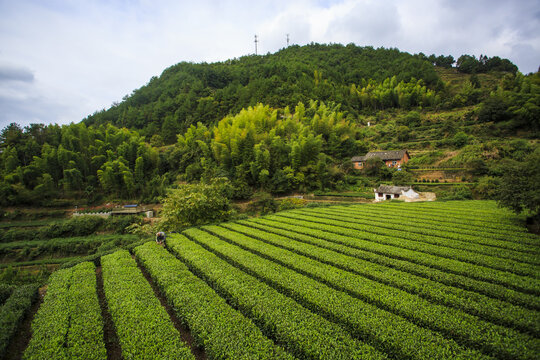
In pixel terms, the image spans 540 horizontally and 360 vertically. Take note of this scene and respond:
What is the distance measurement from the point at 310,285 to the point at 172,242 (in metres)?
7.01

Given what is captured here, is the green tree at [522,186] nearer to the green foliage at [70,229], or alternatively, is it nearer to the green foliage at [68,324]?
the green foliage at [68,324]

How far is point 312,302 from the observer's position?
17.9 ft

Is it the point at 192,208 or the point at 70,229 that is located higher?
the point at 192,208

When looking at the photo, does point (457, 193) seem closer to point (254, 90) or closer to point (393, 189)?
point (393, 189)

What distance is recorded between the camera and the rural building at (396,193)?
72.1 ft

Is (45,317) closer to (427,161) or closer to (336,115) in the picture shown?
(427,161)

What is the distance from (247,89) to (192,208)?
42628mm

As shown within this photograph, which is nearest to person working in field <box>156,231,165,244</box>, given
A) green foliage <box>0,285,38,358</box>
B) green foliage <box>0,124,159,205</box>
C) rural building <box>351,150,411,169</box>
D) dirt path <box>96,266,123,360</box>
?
dirt path <box>96,266,123,360</box>

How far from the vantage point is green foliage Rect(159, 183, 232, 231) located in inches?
550

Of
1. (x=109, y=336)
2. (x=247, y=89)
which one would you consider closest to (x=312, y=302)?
(x=109, y=336)

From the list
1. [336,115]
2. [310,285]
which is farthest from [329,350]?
[336,115]

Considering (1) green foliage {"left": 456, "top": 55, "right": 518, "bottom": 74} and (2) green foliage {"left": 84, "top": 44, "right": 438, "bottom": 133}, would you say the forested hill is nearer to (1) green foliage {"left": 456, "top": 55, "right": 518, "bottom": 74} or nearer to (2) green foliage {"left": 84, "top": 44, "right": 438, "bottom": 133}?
(2) green foliage {"left": 84, "top": 44, "right": 438, "bottom": 133}

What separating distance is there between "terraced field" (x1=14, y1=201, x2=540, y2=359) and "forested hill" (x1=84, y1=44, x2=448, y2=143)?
4136 cm

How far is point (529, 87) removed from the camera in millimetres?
33500
